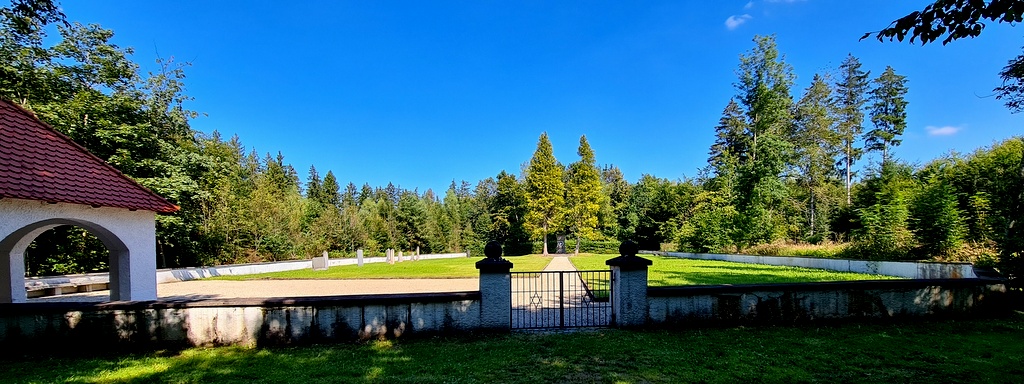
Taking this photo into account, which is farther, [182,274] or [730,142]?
[730,142]

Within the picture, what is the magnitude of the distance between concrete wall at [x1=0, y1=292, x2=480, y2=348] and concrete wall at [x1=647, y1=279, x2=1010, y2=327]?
14.3 feet

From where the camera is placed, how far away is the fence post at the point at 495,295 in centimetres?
679

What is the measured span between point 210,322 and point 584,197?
39.6 meters

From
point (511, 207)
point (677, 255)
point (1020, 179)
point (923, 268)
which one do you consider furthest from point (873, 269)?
point (511, 207)

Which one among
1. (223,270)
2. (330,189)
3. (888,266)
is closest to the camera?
(888,266)

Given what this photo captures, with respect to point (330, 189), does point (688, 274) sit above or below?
below

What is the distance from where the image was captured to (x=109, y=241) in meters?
8.00

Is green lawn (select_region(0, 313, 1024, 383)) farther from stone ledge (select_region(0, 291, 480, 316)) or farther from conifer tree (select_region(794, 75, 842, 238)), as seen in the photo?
conifer tree (select_region(794, 75, 842, 238))

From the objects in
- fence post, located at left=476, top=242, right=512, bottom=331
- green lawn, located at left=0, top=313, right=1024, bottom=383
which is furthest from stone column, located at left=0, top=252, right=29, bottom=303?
fence post, located at left=476, top=242, right=512, bottom=331

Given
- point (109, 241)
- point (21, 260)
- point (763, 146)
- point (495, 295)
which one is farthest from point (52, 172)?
point (763, 146)

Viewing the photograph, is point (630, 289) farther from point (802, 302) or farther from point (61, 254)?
point (61, 254)

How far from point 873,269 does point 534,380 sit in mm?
18117

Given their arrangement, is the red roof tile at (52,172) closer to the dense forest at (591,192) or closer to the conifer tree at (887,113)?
the dense forest at (591,192)

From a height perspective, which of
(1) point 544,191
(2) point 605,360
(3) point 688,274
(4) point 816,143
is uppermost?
(4) point 816,143
